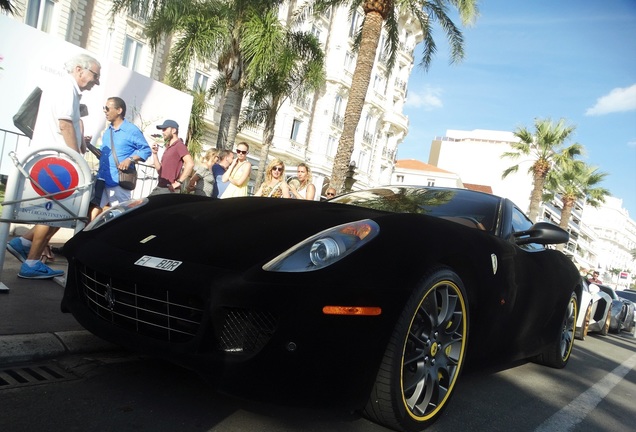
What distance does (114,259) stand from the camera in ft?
8.77

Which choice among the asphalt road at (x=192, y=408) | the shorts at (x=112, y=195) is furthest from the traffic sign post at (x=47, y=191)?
the shorts at (x=112, y=195)

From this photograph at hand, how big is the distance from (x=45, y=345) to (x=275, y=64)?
1498 centimetres

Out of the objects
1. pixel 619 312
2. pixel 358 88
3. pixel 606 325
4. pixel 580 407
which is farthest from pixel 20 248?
pixel 619 312

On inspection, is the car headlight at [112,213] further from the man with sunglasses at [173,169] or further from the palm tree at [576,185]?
the palm tree at [576,185]

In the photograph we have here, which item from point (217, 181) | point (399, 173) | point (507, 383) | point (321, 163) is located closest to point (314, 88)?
point (217, 181)

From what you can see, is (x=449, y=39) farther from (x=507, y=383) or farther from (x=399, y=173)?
(x=399, y=173)

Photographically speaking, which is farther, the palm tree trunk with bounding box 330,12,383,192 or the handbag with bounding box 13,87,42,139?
the palm tree trunk with bounding box 330,12,383,192

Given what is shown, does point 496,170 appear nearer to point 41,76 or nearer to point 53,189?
point 41,76

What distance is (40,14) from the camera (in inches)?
877

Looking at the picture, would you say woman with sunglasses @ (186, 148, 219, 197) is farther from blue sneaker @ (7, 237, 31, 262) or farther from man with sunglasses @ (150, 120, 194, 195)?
blue sneaker @ (7, 237, 31, 262)

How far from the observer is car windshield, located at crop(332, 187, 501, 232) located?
371 cm

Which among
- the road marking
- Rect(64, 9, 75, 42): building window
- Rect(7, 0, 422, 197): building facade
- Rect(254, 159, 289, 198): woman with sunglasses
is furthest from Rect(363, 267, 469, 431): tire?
Rect(64, 9, 75, 42): building window

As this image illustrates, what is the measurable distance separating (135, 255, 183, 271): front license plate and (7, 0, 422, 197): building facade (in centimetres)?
1485

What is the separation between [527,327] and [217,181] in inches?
177
